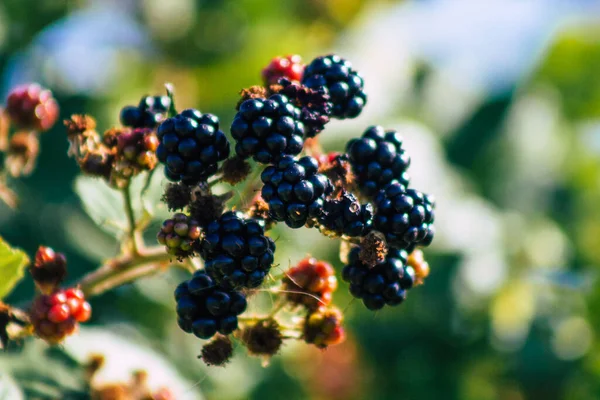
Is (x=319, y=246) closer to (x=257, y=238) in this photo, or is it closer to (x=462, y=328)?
(x=462, y=328)

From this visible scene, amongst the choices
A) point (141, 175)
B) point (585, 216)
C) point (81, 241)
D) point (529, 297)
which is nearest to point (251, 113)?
point (141, 175)

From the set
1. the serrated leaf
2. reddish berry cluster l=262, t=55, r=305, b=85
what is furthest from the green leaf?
reddish berry cluster l=262, t=55, r=305, b=85

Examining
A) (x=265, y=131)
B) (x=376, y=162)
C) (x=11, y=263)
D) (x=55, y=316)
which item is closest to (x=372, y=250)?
(x=376, y=162)

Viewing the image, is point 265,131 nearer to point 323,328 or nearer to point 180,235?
point 180,235

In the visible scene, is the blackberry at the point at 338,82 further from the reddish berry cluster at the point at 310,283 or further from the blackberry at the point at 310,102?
the reddish berry cluster at the point at 310,283

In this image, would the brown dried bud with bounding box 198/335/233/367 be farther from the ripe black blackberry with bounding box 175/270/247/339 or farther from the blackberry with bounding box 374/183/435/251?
the blackberry with bounding box 374/183/435/251

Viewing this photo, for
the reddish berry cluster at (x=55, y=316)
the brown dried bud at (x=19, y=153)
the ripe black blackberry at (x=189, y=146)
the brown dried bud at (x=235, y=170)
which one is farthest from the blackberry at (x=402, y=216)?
the brown dried bud at (x=19, y=153)
